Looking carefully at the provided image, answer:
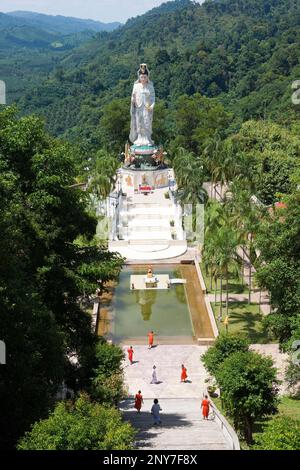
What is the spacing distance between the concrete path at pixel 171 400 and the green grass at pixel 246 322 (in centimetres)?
204

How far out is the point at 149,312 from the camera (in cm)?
2936

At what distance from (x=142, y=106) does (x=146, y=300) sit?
23950mm

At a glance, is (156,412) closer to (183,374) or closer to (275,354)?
(183,374)

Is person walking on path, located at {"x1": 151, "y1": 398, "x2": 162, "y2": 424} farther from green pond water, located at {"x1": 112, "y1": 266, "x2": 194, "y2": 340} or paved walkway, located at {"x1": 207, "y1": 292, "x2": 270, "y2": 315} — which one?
paved walkway, located at {"x1": 207, "y1": 292, "x2": 270, "y2": 315}

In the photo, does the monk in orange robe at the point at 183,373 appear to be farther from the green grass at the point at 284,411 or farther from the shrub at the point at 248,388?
the shrub at the point at 248,388

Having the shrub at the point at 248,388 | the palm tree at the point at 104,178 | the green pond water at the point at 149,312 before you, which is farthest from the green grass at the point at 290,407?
the palm tree at the point at 104,178

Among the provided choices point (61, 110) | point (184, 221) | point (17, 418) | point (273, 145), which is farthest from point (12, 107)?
point (61, 110)

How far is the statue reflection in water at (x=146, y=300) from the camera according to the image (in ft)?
95.9

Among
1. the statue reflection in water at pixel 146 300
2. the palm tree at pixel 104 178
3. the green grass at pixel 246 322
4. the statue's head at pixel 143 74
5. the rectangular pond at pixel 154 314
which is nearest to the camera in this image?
the green grass at pixel 246 322

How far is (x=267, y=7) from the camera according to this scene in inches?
7338

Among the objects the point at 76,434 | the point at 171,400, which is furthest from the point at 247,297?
the point at 76,434

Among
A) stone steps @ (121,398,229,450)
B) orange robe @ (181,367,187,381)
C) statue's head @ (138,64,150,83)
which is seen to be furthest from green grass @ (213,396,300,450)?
statue's head @ (138,64,150,83)

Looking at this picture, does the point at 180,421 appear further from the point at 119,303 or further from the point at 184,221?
the point at 184,221

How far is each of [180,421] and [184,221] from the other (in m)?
22.9
